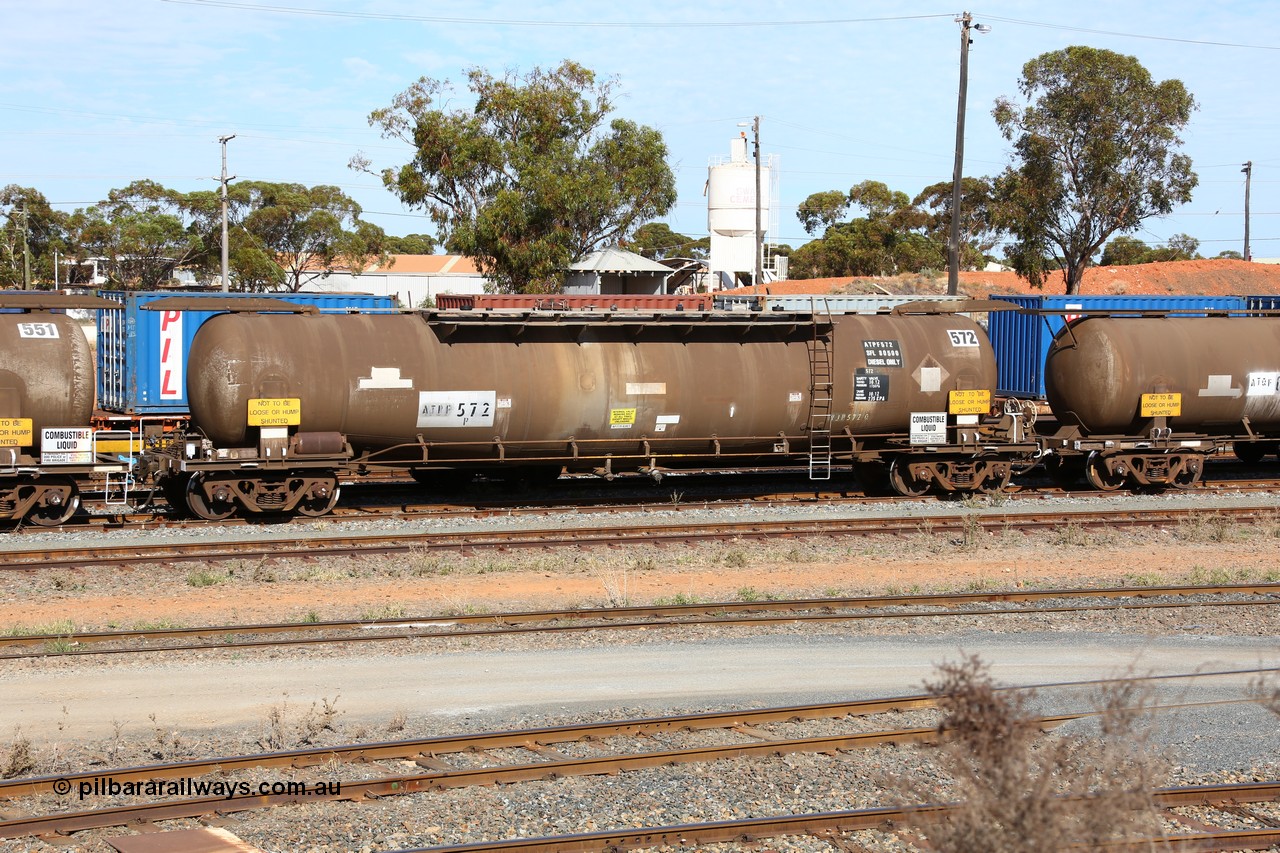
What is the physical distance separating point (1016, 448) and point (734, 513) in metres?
6.03

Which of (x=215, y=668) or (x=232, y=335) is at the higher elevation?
(x=232, y=335)

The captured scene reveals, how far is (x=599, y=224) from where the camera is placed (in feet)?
151

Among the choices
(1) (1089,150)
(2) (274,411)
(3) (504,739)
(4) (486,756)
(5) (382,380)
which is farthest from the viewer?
(1) (1089,150)

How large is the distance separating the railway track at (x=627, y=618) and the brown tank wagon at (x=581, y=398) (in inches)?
250

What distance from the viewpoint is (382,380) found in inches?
748

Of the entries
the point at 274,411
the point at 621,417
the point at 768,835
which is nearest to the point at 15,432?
the point at 274,411

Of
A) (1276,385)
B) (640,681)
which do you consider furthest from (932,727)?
(1276,385)

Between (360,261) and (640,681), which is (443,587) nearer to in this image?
(640,681)

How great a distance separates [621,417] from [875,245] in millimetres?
71281

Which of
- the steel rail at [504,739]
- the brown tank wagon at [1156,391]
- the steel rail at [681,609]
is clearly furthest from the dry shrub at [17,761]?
the brown tank wagon at [1156,391]

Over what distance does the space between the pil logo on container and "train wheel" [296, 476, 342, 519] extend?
321 inches

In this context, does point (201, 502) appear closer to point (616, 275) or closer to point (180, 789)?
point (180, 789)

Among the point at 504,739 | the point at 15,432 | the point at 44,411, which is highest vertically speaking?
the point at 44,411

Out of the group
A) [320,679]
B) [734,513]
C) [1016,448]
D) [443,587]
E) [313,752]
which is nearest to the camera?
A: [313,752]
